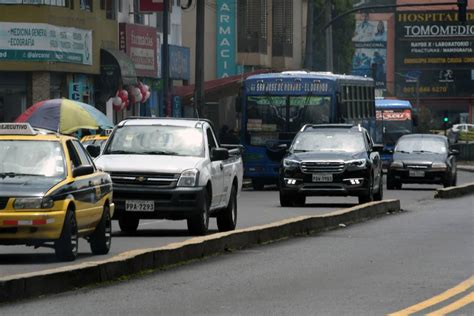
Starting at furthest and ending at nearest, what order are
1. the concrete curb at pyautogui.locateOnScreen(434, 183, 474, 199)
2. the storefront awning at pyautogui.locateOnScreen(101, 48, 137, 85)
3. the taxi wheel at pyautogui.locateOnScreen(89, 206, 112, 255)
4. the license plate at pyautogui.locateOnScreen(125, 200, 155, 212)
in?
the storefront awning at pyautogui.locateOnScreen(101, 48, 137, 85)
the concrete curb at pyautogui.locateOnScreen(434, 183, 474, 199)
the license plate at pyautogui.locateOnScreen(125, 200, 155, 212)
the taxi wheel at pyautogui.locateOnScreen(89, 206, 112, 255)

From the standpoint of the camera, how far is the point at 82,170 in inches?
726

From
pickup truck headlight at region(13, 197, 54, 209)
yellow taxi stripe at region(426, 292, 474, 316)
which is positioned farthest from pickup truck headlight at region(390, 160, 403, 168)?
yellow taxi stripe at region(426, 292, 474, 316)

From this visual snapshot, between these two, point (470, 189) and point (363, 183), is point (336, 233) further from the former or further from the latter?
point (470, 189)

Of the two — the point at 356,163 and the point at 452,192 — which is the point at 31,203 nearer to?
the point at 356,163

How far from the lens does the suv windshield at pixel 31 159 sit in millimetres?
18359

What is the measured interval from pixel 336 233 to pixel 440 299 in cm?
1062

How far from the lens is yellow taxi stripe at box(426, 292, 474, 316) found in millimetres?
12721

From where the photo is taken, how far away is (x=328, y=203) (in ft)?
119

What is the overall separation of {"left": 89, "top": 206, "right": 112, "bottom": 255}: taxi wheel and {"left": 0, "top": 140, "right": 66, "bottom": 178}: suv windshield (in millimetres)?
1088

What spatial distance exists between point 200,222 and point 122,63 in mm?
30960

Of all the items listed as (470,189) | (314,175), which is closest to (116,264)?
(314,175)

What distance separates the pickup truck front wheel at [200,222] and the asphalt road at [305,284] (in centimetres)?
130


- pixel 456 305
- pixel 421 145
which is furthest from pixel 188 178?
pixel 421 145

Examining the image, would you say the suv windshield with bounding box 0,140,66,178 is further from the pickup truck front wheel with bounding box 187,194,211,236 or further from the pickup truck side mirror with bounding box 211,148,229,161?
the pickup truck side mirror with bounding box 211,148,229,161
